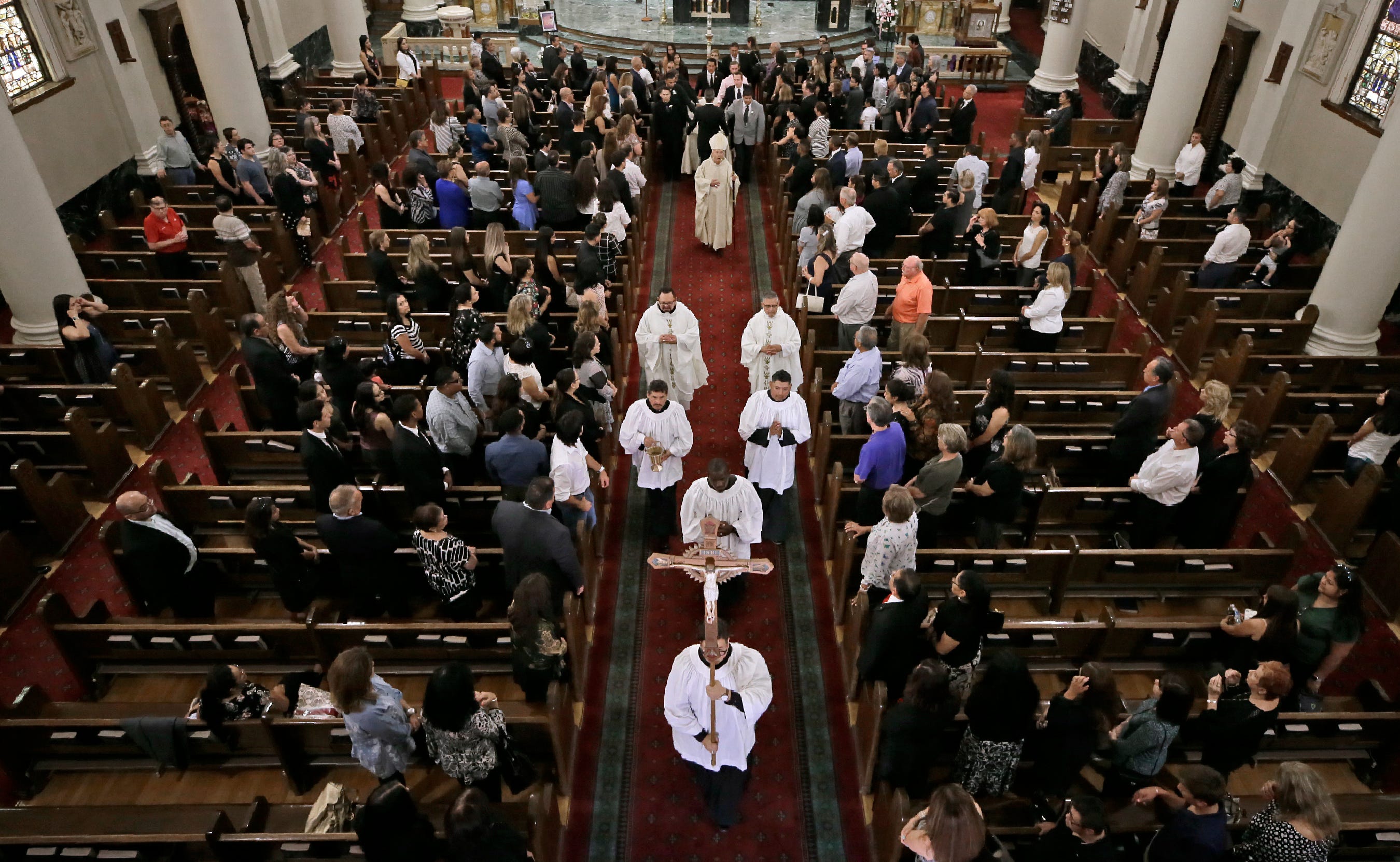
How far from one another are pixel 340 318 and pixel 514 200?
8.31 ft

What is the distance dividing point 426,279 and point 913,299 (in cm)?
434

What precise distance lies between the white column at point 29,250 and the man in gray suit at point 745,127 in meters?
8.01

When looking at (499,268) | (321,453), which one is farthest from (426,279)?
(321,453)

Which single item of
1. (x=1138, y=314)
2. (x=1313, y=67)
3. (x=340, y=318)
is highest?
(x=1313, y=67)

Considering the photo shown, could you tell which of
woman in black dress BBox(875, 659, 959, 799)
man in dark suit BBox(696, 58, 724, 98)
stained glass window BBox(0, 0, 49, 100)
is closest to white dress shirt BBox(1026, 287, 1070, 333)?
woman in black dress BBox(875, 659, 959, 799)

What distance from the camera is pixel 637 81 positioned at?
531 inches

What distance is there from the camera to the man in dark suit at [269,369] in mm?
6586

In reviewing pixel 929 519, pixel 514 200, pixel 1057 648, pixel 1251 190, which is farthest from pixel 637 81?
pixel 1057 648

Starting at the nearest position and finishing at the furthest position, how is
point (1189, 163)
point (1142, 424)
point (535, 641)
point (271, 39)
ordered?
point (535, 641) → point (1142, 424) → point (1189, 163) → point (271, 39)

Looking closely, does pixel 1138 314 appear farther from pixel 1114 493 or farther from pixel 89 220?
pixel 89 220

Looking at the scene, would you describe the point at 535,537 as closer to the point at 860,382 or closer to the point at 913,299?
the point at 860,382

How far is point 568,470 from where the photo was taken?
18.7 feet

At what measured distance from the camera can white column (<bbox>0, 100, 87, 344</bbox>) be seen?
7.71m

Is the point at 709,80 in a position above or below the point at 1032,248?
above
